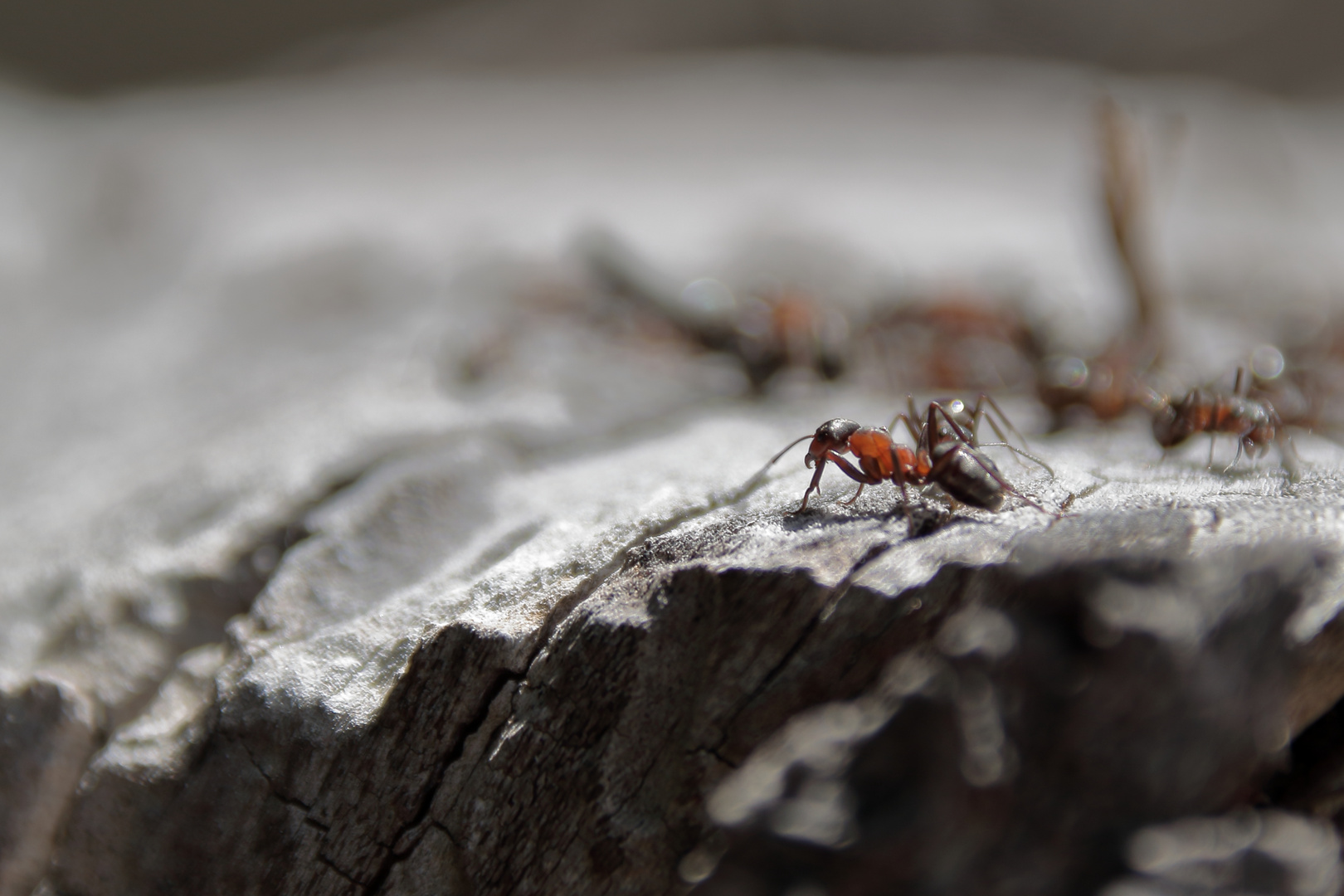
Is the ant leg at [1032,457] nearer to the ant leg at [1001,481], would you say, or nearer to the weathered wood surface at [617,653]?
the weathered wood surface at [617,653]

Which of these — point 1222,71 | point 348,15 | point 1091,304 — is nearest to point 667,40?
point 348,15

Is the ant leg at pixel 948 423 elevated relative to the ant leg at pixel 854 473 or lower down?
elevated

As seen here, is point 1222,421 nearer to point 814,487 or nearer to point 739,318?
point 814,487

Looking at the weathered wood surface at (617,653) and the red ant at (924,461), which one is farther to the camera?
the red ant at (924,461)

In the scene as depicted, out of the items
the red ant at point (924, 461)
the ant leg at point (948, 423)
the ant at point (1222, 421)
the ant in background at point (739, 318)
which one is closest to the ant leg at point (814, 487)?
the red ant at point (924, 461)

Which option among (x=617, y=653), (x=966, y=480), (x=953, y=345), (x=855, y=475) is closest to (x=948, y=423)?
(x=855, y=475)

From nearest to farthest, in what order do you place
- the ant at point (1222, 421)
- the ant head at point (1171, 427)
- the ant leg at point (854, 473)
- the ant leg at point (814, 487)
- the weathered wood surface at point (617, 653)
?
the weathered wood surface at point (617, 653) → the ant leg at point (814, 487) → the ant leg at point (854, 473) → the ant at point (1222, 421) → the ant head at point (1171, 427)

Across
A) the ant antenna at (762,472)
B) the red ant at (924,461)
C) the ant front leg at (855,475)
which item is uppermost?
the red ant at (924,461)

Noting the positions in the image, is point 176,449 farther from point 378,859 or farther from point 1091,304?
point 1091,304
